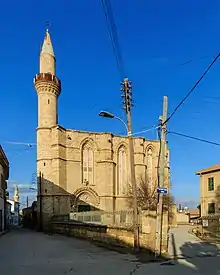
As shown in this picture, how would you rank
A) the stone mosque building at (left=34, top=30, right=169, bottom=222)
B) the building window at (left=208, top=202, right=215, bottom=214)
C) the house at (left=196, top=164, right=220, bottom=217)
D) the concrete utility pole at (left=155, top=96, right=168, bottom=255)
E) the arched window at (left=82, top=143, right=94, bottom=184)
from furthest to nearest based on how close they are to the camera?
1. the arched window at (left=82, top=143, right=94, bottom=184)
2. the stone mosque building at (left=34, top=30, right=169, bottom=222)
3. the building window at (left=208, top=202, right=215, bottom=214)
4. the house at (left=196, top=164, right=220, bottom=217)
5. the concrete utility pole at (left=155, top=96, right=168, bottom=255)

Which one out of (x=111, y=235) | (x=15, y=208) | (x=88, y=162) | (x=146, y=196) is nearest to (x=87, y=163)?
(x=88, y=162)

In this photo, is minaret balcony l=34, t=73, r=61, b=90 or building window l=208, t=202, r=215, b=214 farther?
minaret balcony l=34, t=73, r=61, b=90

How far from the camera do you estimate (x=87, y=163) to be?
6191cm

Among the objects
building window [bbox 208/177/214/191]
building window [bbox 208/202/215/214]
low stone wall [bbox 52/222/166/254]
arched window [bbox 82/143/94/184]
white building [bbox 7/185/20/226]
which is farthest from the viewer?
white building [bbox 7/185/20/226]

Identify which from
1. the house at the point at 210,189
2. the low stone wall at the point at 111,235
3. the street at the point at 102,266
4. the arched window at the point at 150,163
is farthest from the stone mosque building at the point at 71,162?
the street at the point at 102,266

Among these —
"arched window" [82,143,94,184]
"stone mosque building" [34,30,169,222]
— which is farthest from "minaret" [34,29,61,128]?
"arched window" [82,143,94,184]

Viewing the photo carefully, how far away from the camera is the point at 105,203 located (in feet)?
199

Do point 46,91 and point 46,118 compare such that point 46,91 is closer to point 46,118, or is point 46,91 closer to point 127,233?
point 46,118

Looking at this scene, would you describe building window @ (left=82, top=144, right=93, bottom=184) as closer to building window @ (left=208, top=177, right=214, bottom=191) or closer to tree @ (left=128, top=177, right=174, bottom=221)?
tree @ (left=128, top=177, right=174, bottom=221)

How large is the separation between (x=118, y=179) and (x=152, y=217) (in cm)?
4710

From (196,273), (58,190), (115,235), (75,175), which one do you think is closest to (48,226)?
(58,190)

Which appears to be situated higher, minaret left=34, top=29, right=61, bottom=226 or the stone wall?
minaret left=34, top=29, right=61, bottom=226

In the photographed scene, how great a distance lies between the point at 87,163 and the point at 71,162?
3484 mm

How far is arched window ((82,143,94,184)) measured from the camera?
6134 cm
